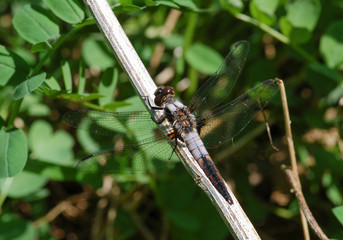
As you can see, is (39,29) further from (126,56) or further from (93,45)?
(93,45)

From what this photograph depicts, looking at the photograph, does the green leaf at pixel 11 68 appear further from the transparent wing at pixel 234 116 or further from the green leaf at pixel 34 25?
the transparent wing at pixel 234 116

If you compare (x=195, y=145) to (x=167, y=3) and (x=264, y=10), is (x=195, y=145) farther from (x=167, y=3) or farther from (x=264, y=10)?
(x=264, y=10)

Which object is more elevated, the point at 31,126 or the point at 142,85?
the point at 142,85

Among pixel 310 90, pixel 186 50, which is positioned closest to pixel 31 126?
pixel 186 50

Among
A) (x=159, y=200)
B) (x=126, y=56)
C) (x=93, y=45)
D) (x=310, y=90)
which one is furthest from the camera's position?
(x=310, y=90)

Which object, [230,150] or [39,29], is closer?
[39,29]

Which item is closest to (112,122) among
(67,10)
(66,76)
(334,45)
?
(66,76)

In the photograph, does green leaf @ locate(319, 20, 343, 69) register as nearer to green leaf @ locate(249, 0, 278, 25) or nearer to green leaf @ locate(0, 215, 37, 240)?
green leaf @ locate(249, 0, 278, 25)

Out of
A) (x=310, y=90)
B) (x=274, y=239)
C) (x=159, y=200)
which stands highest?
(x=310, y=90)
